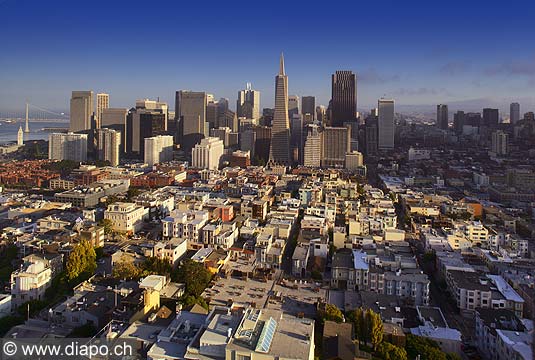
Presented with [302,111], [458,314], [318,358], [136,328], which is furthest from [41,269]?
[302,111]

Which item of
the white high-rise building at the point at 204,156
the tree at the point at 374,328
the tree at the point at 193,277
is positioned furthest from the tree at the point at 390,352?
the white high-rise building at the point at 204,156

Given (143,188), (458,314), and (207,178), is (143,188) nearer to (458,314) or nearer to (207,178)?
(207,178)

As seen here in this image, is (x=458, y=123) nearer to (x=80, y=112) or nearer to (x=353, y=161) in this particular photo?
(x=353, y=161)

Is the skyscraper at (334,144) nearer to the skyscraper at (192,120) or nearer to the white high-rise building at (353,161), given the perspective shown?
the white high-rise building at (353,161)

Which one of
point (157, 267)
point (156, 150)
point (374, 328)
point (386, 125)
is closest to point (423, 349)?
point (374, 328)

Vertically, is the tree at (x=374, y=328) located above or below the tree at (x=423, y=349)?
above
